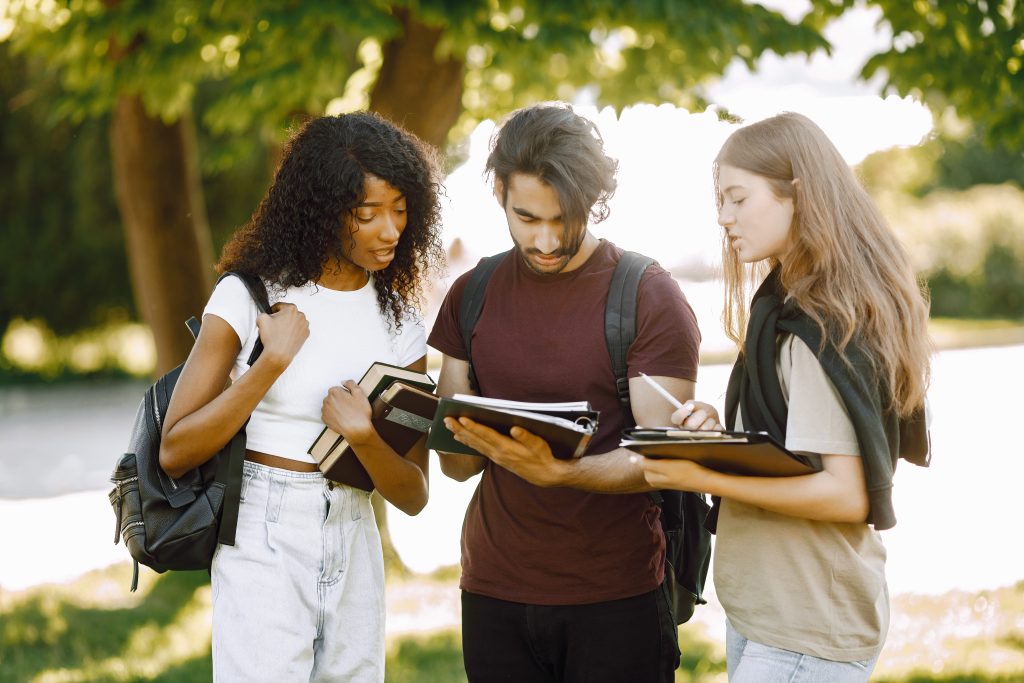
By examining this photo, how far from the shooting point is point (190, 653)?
5.36m

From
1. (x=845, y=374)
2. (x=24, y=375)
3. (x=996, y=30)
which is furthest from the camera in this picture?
(x=24, y=375)

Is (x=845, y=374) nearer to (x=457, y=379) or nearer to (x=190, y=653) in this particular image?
(x=457, y=379)

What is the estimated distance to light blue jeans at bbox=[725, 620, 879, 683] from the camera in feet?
7.49

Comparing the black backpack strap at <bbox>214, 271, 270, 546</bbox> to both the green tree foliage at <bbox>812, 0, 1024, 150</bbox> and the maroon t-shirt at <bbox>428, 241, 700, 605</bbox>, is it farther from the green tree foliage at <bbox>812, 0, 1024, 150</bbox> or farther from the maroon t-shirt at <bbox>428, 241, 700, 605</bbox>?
the green tree foliage at <bbox>812, 0, 1024, 150</bbox>

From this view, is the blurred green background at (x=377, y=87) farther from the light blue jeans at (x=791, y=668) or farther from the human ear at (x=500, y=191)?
the light blue jeans at (x=791, y=668)

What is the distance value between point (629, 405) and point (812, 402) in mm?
556

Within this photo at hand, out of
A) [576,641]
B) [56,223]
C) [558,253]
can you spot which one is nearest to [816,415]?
[558,253]

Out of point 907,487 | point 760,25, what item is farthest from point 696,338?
point 907,487

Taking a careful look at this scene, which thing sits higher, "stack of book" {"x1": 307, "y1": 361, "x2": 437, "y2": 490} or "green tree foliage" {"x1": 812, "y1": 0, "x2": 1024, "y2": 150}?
"green tree foliage" {"x1": 812, "y1": 0, "x2": 1024, "y2": 150}

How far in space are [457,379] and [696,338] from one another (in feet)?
2.19

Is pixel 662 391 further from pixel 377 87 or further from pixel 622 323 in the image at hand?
pixel 377 87

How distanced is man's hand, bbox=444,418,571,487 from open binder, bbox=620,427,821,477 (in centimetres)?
25

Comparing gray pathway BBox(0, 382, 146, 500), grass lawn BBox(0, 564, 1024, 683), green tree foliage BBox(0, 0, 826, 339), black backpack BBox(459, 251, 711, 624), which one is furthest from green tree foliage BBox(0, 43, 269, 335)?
black backpack BBox(459, 251, 711, 624)

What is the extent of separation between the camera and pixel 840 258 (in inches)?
89.6
